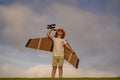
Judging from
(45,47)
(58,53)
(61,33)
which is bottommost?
(58,53)

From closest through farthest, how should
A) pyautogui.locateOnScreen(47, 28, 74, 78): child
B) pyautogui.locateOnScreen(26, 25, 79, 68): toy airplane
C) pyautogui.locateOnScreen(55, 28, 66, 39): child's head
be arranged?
pyautogui.locateOnScreen(47, 28, 74, 78): child → pyautogui.locateOnScreen(55, 28, 66, 39): child's head → pyautogui.locateOnScreen(26, 25, 79, 68): toy airplane

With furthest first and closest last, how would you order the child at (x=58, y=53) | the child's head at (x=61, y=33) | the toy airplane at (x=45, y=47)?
1. the toy airplane at (x=45, y=47)
2. the child's head at (x=61, y=33)
3. the child at (x=58, y=53)

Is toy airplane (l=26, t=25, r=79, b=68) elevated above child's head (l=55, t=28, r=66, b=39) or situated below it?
below

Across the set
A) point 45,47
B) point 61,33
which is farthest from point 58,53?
point 45,47

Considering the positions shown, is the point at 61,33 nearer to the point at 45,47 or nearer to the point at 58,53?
the point at 58,53

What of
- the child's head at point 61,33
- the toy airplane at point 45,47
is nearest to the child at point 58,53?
the child's head at point 61,33

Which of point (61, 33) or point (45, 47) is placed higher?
point (61, 33)

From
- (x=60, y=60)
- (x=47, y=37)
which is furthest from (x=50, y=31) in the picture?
(x=60, y=60)

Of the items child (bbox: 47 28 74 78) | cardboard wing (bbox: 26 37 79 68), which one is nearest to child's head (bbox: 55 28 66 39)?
child (bbox: 47 28 74 78)

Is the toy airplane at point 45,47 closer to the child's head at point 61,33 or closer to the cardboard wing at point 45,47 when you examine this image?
the cardboard wing at point 45,47

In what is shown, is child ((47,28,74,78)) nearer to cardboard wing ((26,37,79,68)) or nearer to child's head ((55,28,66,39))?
child's head ((55,28,66,39))

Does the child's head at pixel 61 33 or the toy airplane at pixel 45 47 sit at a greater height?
the child's head at pixel 61 33

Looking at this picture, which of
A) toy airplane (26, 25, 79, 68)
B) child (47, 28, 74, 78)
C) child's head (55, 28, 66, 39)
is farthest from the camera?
toy airplane (26, 25, 79, 68)

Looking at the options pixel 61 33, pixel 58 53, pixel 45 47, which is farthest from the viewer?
pixel 45 47
